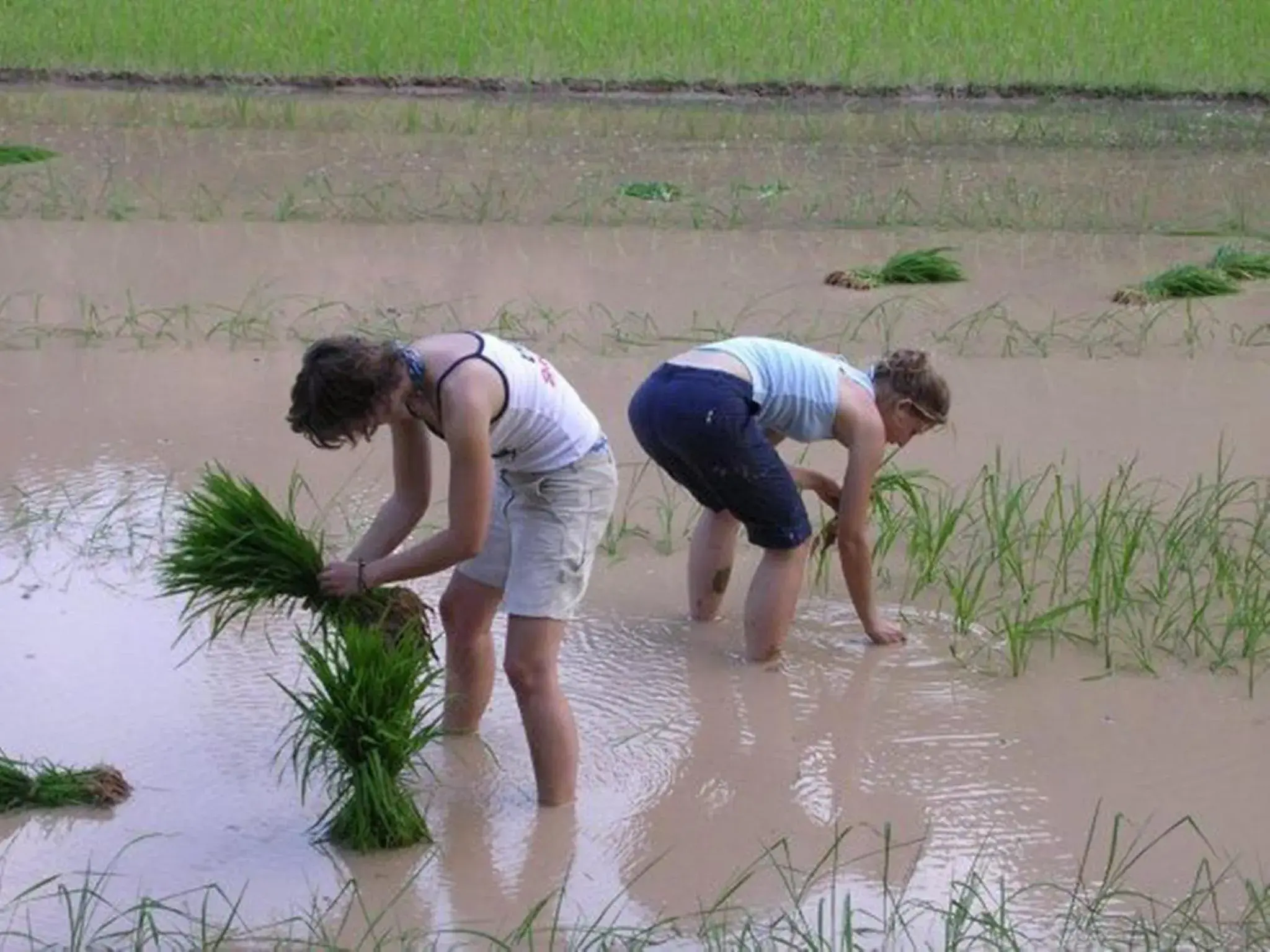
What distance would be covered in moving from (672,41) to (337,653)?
11.1 m

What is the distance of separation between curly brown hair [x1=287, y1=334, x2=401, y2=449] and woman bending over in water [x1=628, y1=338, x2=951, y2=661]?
101cm

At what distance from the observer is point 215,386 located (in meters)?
6.59

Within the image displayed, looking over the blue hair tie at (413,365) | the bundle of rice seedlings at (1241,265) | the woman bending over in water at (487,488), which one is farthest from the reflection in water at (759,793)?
the bundle of rice seedlings at (1241,265)

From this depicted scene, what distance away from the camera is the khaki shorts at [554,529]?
12.8 ft

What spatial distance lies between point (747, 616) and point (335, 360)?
1417 mm

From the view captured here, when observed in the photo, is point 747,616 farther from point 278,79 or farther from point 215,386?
point 278,79

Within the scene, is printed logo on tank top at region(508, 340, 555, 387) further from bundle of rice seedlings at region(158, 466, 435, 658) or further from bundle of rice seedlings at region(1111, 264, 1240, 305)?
bundle of rice seedlings at region(1111, 264, 1240, 305)

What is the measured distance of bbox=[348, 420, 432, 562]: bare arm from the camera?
396cm

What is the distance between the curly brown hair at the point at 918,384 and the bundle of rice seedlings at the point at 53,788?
5.90 ft

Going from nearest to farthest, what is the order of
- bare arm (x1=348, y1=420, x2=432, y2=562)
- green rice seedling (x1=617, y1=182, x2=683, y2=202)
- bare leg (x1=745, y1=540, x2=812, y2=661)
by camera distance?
bare arm (x1=348, y1=420, x2=432, y2=562)
bare leg (x1=745, y1=540, x2=812, y2=661)
green rice seedling (x1=617, y1=182, x2=683, y2=202)

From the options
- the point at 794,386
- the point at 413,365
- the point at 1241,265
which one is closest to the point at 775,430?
the point at 794,386

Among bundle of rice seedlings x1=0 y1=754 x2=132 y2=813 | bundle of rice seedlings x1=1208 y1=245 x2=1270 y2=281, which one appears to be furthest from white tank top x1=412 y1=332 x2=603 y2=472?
bundle of rice seedlings x1=1208 y1=245 x2=1270 y2=281

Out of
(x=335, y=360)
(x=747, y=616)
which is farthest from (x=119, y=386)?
(x=335, y=360)

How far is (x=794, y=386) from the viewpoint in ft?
15.0
